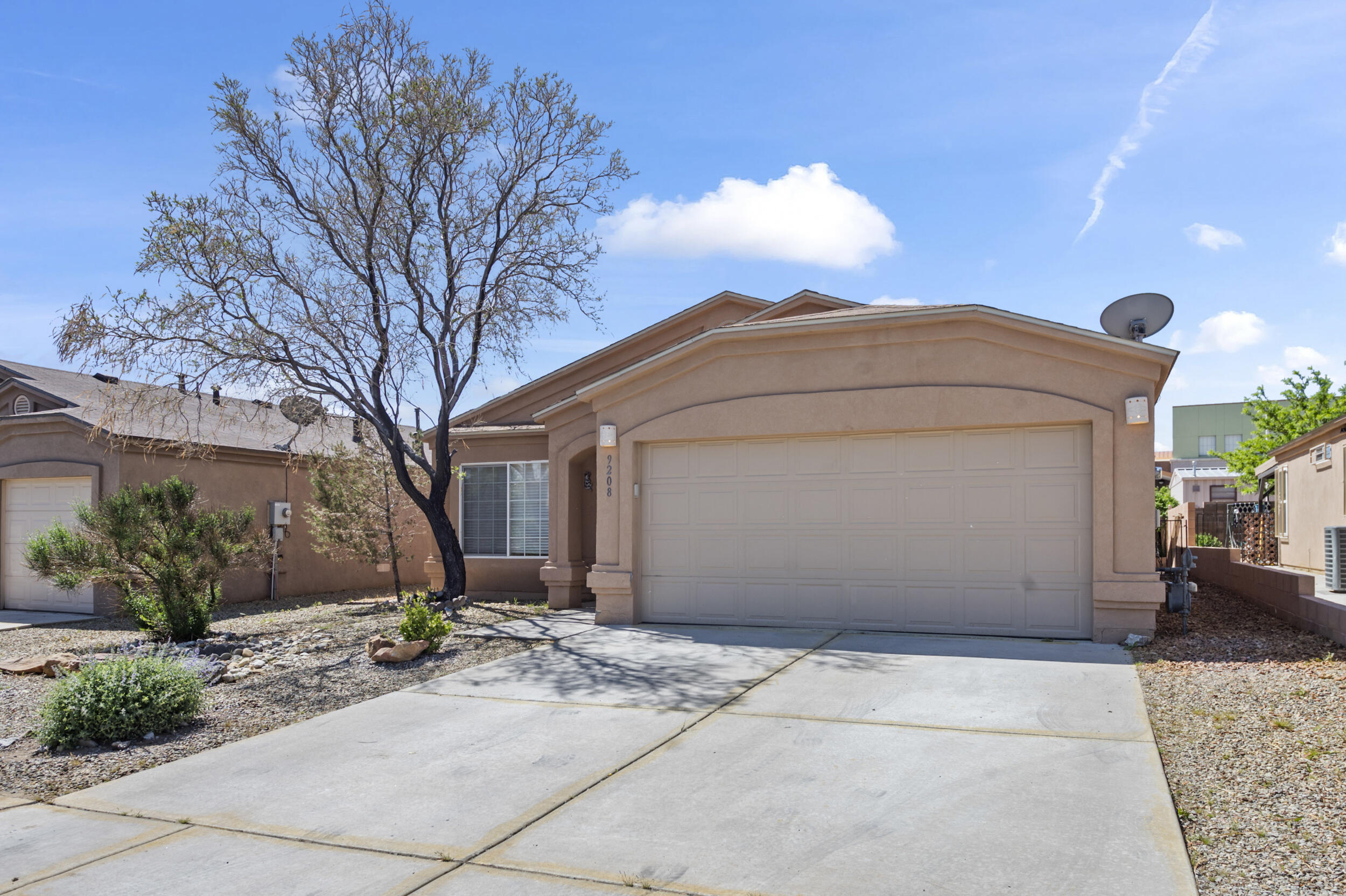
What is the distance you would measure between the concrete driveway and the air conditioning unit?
18.9 ft

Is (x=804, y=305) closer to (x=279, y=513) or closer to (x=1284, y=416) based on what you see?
(x=279, y=513)

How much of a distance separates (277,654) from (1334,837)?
9.89 m

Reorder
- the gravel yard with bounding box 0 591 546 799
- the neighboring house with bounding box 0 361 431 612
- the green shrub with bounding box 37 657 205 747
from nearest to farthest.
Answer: the gravel yard with bounding box 0 591 546 799 → the green shrub with bounding box 37 657 205 747 → the neighboring house with bounding box 0 361 431 612

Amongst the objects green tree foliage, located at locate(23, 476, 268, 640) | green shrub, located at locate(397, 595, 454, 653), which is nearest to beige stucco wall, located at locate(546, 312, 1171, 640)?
green shrub, located at locate(397, 595, 454, 653)

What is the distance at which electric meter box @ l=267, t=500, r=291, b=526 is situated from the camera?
17172mm

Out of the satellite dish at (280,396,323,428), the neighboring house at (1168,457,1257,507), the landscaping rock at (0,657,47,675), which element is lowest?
the landscaping rock at (0,657,47,675)

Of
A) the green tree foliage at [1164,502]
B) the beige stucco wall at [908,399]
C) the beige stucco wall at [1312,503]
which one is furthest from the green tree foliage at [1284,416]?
the beige stucco wall at [908,399]

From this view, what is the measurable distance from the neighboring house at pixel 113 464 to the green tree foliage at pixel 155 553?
2.09 meters

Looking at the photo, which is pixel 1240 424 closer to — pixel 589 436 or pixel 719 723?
pixel 589 436

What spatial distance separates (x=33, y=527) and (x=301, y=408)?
234 inches

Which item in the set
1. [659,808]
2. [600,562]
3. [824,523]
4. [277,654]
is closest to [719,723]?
[659,808]

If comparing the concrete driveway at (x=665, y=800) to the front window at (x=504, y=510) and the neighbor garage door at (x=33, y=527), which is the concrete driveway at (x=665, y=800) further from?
the neighbor garage door at (x=33, y=527)

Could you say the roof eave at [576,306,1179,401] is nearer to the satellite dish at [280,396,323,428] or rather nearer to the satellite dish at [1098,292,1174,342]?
the satellite dish at [1098,292,1174,342]

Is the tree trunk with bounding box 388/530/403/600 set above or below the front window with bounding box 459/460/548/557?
below
